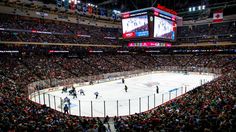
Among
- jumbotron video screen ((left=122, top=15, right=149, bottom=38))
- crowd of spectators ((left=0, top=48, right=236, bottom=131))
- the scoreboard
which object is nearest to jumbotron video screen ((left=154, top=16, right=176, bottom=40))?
the scoreboard

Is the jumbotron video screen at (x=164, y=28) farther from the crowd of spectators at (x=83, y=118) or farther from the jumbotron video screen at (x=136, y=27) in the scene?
the crowd of spectators at (x=83, y=118)

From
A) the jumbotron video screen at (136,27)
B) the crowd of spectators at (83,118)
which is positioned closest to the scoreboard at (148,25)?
the jumbotron video screen at (136,27)

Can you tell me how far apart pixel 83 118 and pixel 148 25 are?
20.1 meters

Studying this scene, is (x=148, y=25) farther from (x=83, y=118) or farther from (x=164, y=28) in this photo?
(x=83, y=118)

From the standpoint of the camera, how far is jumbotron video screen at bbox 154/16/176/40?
30.2 meters

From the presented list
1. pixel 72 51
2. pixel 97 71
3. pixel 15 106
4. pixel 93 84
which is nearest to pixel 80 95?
pixel 93 84

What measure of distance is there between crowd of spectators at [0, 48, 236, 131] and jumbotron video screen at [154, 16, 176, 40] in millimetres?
11139

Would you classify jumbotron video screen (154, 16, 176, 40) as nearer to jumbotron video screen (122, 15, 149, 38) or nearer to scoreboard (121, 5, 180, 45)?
scoreboard (121, 5, 180, 45)

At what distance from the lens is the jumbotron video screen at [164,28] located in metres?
30.2

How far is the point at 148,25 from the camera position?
29.3 m

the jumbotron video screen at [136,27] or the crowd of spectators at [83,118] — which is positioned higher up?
the jumbotron video screen at [136,27]

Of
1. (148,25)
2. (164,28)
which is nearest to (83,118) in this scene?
(148,25)

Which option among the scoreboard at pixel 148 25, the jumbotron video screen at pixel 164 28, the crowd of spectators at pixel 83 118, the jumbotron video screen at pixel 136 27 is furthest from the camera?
the jumbotron video screen at pixel 164 28

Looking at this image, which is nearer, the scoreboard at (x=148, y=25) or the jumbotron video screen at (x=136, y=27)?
the scoreboard at (x=148, y=25)
